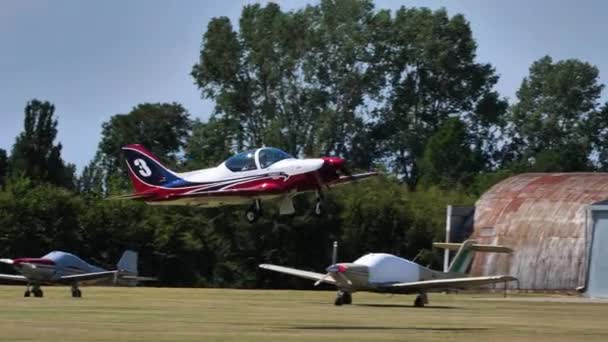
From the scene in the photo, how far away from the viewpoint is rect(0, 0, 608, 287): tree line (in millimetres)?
70812

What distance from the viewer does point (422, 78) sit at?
10956cm

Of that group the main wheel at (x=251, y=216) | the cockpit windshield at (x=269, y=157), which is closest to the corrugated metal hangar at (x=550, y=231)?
the cockpit windshield at (x=269, y=157)

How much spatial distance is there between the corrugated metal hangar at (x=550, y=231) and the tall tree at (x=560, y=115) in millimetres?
51643

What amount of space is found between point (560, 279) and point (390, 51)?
165 feet

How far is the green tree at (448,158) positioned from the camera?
102m

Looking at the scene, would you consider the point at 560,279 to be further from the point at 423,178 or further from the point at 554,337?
the point at 423,178

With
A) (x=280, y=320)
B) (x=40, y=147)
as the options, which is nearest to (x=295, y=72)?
(x=40, y=147)

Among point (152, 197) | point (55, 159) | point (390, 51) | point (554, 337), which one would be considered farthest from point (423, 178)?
point (554, 337)

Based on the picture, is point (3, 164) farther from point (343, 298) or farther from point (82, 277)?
point (343, 298)

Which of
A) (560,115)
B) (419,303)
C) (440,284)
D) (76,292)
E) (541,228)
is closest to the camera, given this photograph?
(419,303)

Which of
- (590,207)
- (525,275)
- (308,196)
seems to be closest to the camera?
(590,207)

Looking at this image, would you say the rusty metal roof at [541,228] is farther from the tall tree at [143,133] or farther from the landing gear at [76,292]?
the tall tree at [143,133]

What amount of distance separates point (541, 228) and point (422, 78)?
50.1m

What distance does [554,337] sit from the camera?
25969 mm
